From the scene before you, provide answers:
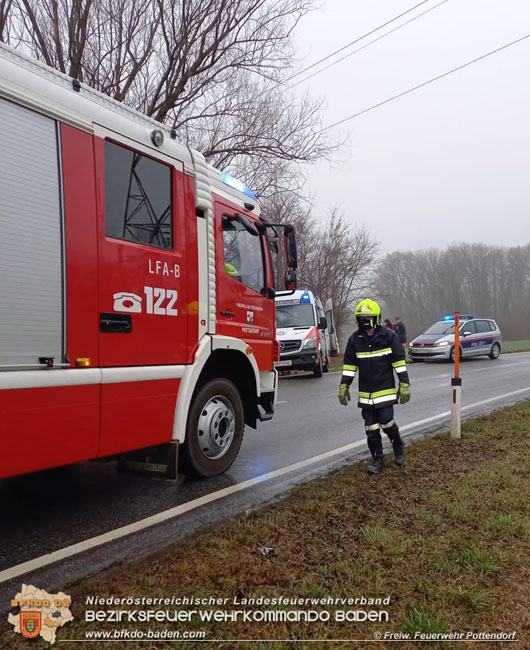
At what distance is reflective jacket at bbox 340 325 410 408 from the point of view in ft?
16.3

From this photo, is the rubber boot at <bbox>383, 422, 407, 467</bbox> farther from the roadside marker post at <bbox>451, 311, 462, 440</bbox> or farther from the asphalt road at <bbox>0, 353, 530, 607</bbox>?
the roadside marker post at <bbox>451, 311, 462, 440</bbox>

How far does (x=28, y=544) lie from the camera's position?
3.43 metres

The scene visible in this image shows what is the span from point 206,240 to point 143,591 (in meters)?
2.85

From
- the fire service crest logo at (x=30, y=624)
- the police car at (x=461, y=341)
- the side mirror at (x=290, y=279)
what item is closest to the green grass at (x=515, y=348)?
the police car at (x=461, y=341)

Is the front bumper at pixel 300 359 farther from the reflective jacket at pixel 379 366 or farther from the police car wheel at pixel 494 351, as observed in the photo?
the police car wheel at pixel 494 351

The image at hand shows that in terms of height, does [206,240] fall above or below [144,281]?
above

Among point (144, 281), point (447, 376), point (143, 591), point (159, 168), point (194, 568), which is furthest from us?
point (447, 376)

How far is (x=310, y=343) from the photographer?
1466 centimetres

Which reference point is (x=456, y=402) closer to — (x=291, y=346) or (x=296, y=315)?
(x=291, y=346)

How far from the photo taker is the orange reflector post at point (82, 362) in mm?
3324

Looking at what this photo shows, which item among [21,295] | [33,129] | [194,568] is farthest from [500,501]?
[33,129]

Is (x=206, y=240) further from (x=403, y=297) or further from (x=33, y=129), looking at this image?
(x=403, y=297)

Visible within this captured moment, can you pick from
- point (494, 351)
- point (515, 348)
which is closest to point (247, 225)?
point (494, 351)

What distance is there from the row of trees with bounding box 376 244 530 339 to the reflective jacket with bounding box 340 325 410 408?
241ft
